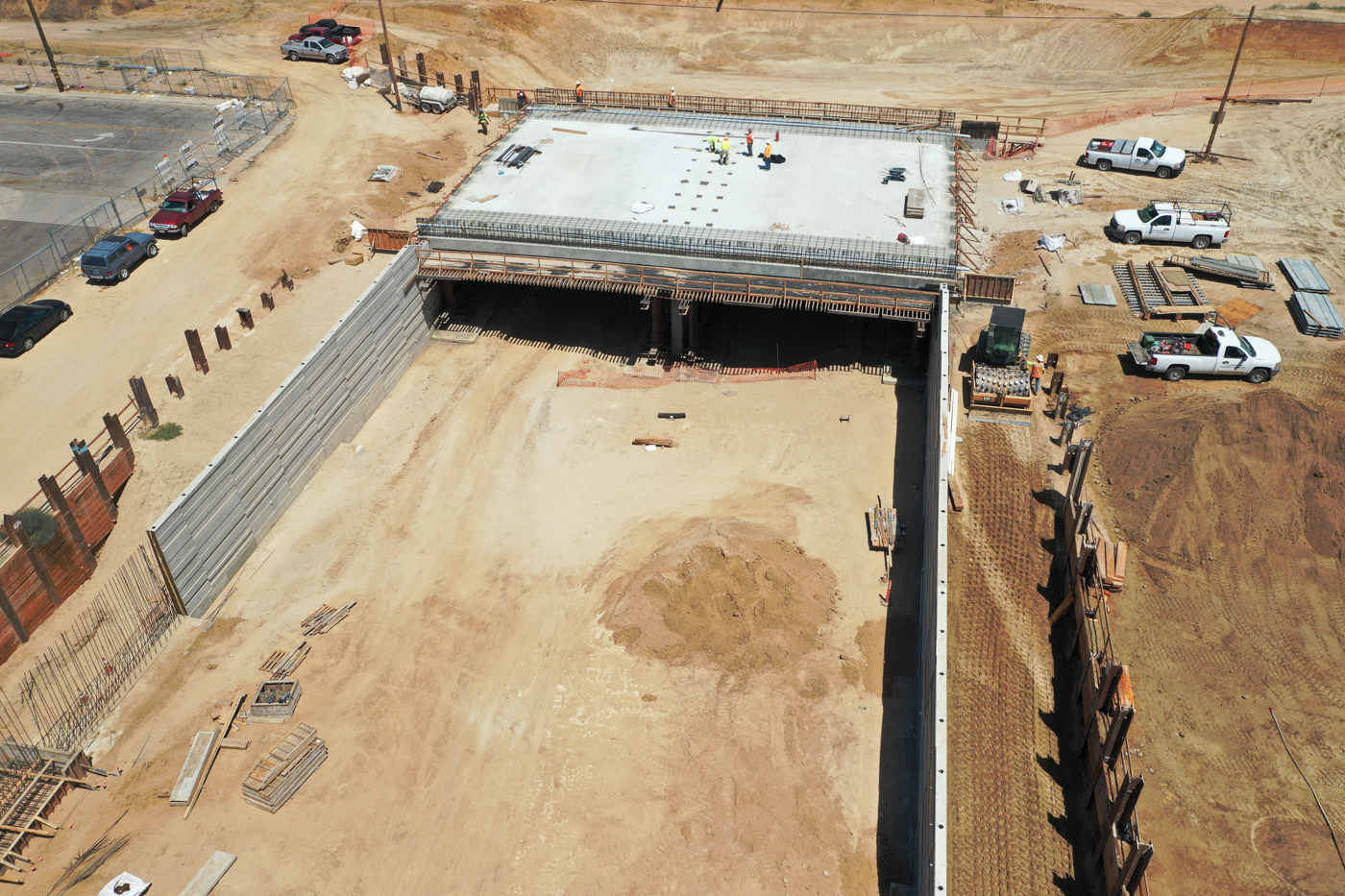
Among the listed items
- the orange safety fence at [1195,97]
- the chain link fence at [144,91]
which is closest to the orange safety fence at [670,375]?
the chain link fence at [144,91]

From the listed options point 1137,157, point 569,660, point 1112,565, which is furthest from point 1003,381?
point 1137,157

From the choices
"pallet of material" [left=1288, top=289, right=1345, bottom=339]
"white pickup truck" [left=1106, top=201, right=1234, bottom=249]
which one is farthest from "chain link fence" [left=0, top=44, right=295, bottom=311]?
"pallet of material" [left=1288, top=289, right=1345, bottom=339]

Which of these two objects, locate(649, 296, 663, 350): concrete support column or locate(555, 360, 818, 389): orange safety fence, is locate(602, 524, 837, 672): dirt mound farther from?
locate(649, 296, 663, 350): concrete support column

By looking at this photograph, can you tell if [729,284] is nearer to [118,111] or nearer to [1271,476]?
[1271,476]

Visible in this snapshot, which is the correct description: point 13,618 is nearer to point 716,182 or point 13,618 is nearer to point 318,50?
point 716,182

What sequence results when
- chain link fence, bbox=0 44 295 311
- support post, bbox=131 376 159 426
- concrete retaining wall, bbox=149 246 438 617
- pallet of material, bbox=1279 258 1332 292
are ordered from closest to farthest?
concrete retaining wall, bbox=149 246 438 617 → support post, bbox=131 376 159 426 → pallet of material, bbox=1279 258 1332 292 → chain link fence, bbox=0 44 295 311
